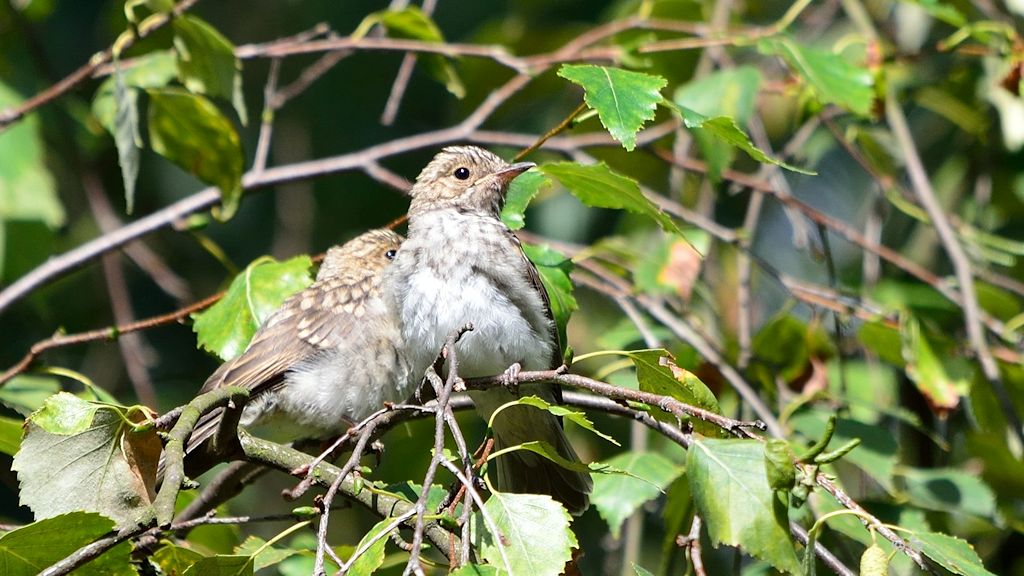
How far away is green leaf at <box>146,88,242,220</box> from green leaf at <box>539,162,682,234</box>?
1425mm

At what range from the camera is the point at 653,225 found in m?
5.72

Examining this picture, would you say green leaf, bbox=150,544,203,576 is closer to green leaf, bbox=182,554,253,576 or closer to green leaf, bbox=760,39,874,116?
green leaf, bbox=182,554,253,576

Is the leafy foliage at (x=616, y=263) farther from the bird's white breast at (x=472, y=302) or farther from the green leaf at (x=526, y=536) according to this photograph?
the bird's white breast at (x=472, y=302)

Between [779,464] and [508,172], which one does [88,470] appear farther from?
[508,172]

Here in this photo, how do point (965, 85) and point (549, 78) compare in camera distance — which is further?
point (549, 78)

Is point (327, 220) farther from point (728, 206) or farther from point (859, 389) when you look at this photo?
point (859, 389)

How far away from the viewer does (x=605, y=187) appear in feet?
10.1

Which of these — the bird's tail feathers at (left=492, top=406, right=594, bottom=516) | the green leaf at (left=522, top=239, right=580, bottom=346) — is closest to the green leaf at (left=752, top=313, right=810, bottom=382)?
the bird's tail feathers at (left=492, top=406, right=594, bottom=516)

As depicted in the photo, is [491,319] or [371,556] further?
[491,319]

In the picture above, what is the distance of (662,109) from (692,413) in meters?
3.72

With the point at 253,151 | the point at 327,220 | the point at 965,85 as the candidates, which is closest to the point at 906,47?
the point at 965,85

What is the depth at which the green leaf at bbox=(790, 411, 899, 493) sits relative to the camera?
3.78 m

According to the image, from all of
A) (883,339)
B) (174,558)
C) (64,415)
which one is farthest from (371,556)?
(883,339)

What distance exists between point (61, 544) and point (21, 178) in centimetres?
255
